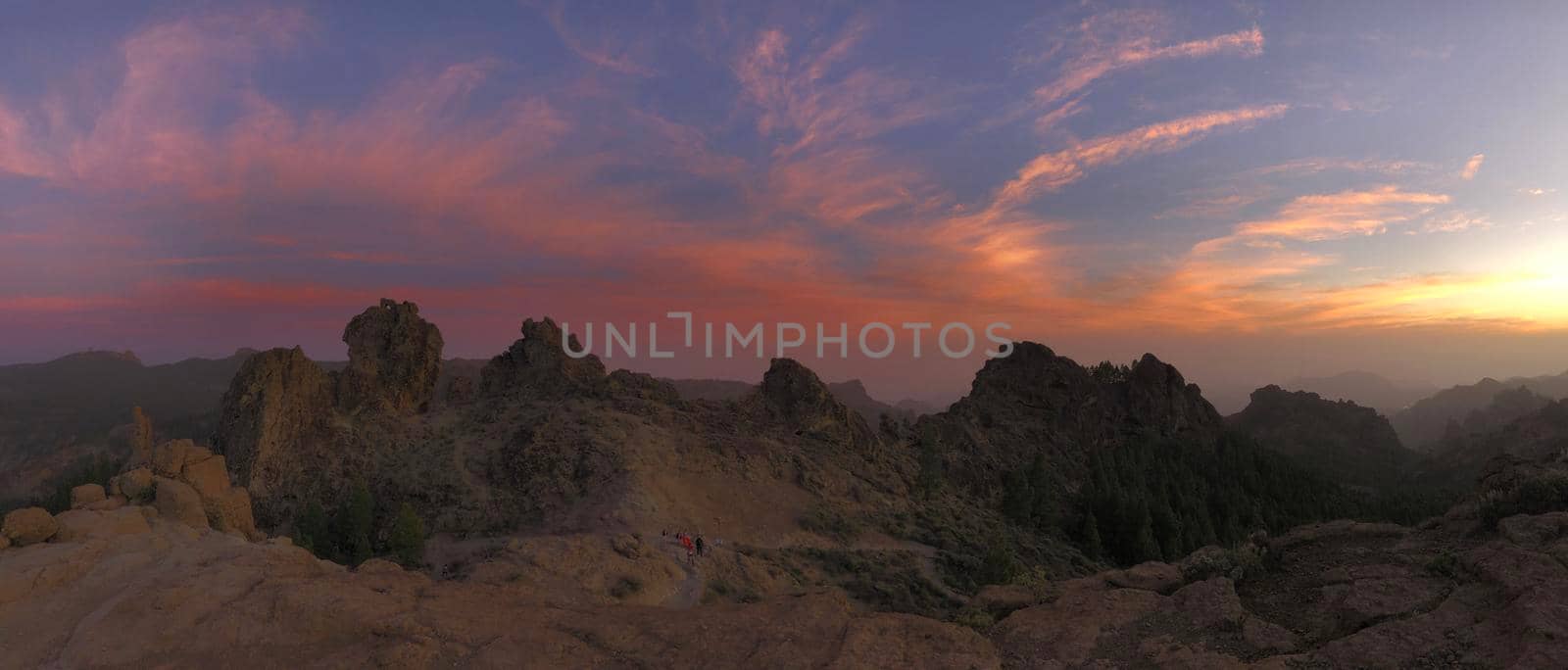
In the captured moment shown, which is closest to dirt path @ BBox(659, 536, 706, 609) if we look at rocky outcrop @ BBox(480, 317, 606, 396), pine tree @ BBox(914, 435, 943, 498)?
pine tree @ BBox(914, 435, 943, 498)

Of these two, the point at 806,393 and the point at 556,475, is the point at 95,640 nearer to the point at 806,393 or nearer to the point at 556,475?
the point at 556,475

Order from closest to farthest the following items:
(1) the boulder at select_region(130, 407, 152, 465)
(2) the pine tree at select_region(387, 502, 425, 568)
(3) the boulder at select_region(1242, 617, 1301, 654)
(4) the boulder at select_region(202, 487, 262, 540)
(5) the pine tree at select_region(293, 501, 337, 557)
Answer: (3) the boulder at select_region(1242, 617, 1301, 654) → (4) the boulder at select_region(202, 487, 262, 540) → (2) the pine tree at select_region(387, 502, 425, 568) → (5) the pine tree at select_region(293, 501, 337, 557) → (1) the boulder at select_region(130, 407, 152, 465)

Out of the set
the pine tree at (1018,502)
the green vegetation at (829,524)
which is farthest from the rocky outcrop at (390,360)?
the pine tree at (1018,502)

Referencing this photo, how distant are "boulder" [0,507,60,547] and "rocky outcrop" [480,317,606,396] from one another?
5683 cm

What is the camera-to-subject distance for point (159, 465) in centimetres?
3381

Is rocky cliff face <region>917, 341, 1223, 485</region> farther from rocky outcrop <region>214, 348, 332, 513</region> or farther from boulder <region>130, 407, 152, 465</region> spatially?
boulder <region>130, 407, 152, 465</region>

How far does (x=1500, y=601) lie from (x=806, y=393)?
7236 cm

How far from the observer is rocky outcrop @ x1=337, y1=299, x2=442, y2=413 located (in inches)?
2783

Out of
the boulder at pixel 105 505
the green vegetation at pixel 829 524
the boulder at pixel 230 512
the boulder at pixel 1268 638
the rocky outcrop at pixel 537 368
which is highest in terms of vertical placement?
the rocky outcrop at pixel 537 368

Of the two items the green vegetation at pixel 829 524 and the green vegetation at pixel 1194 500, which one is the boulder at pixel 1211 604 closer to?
the green vegetation at pixel 829 524

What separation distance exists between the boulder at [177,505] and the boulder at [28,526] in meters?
6.71

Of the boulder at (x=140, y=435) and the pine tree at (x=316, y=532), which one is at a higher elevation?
the boulder at (x=140, y=435)

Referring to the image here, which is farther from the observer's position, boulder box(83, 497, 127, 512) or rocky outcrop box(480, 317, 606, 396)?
rocky outcrop box(480, 317, 606, 396)

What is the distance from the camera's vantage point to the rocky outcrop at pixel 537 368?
78.9 metres
